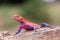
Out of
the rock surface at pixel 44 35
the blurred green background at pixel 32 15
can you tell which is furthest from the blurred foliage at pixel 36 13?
the rock surface at pixel 44 35

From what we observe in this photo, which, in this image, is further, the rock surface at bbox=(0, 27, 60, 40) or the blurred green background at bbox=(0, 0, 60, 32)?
the blurred green background at bbox=(0, 0, 60, 32)

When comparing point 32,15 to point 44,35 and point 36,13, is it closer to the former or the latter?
point 36,13

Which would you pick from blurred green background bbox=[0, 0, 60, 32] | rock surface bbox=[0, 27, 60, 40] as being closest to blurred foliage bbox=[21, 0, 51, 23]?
blurred green background bbox=[0, 0, 60, 32]

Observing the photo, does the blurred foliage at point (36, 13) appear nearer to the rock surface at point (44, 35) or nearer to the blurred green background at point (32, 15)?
the blurred green background at point (32, 15)

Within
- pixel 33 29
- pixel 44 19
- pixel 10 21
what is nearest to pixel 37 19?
pixel 44 19

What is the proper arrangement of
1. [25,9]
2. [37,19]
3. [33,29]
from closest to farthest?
1. [33,29]
2. [37,19]
3. [25,9]

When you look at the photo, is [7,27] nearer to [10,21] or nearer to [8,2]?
[10,21]

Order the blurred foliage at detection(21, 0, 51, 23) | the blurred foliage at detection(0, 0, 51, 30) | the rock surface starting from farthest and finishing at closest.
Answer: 1. the blurred foliage at detection(21, 0, 51, 23)
2. the blurred foliage at detection(0, 0, 51, 30)
3. the rock surface

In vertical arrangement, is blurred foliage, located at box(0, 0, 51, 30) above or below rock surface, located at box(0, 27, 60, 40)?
above

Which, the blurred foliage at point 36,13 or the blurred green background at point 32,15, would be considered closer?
the blurred green background at point 32,15

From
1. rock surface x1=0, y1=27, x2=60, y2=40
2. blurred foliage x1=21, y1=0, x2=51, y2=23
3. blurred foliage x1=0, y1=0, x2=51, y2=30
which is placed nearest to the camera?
rock surface x1=0, y1=27, x2=60, y2=40

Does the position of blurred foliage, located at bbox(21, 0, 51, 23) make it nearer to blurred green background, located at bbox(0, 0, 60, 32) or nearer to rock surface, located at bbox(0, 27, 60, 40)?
blurred green background, located at bbox(0, 0, 60, 32)
